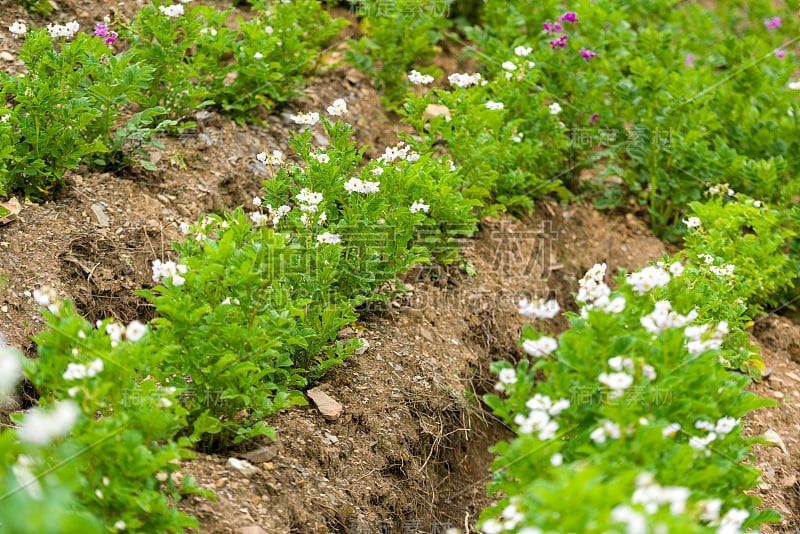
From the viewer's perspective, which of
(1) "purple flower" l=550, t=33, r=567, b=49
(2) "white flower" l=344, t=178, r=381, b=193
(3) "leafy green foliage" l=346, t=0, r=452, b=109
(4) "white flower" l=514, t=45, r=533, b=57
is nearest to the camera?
(2) "white flower" l=344, t=178, r=381, b=193

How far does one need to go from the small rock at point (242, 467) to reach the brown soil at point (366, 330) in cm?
3

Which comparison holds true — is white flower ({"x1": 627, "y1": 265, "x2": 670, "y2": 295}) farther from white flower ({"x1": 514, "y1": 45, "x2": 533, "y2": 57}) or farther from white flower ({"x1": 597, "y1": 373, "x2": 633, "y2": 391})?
white flower ({"x1": 514, "y1": 45, "x2": 533, "y2": 57})

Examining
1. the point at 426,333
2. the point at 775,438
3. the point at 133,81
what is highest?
the point at 133,81

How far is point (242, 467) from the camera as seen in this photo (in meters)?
3.12

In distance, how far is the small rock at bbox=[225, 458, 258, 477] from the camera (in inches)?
122

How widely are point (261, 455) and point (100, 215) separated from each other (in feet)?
5.16

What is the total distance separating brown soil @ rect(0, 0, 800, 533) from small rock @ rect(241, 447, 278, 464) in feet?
0.08

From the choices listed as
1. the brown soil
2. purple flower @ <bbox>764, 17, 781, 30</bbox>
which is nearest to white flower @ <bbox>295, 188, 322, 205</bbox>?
the brown soil

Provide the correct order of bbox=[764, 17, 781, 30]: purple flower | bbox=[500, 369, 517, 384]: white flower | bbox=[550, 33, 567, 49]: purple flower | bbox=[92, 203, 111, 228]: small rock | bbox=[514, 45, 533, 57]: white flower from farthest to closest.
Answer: bbox=[764, 17, 781, 30]: purple flower < bbox=[550, 33, 567, 49]: purple flower < bbox=[514, 45, 533, 57]: white flower < bbox=[92, 203, 111, 228]: small rock < bbox=[500, 369, 517, 384]: white flower

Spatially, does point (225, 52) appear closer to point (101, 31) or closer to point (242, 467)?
point (101, 31)

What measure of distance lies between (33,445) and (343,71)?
3826mm

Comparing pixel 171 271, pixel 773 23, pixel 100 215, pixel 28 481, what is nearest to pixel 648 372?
pixel 171 271

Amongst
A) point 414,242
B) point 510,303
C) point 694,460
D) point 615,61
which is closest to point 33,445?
point 694,460

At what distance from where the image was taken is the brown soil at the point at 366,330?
129 inches
